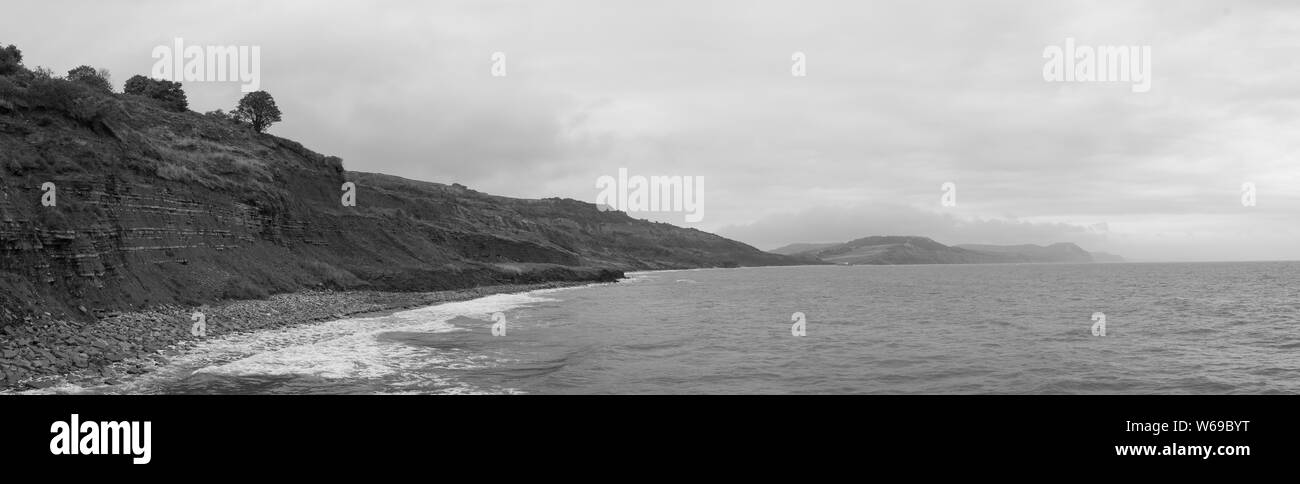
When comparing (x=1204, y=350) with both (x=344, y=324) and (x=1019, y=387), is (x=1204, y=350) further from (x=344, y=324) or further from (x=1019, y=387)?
(x=344, y=324)

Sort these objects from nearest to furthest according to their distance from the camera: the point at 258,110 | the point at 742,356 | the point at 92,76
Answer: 1. the point at 742,356
2. the point at 92,76
3. the point at 258,110

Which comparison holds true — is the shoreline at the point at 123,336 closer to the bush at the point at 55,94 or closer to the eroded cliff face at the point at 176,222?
the eroded cliff face at the point at 176,222

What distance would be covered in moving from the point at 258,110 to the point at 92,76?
48.5 ft

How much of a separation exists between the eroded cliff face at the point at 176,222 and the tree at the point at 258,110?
6939mm

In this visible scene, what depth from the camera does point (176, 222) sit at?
4159cm

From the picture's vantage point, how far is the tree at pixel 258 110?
75.2m

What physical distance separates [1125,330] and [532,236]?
112107mm

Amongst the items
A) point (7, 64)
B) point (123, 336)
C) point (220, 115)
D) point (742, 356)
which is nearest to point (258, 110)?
point (220, 115)

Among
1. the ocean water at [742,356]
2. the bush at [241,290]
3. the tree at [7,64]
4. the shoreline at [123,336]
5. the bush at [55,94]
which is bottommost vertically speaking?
the ocean water at [742,356]

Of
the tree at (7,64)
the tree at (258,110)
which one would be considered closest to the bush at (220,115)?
the tree at (258,110)

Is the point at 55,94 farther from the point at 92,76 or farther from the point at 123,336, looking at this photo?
the point at 92,76

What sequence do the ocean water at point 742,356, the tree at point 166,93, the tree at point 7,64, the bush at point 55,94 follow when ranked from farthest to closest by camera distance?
the tree at point 166,93 < the tree at point 7,64 < the bush at point 55,94 < the ocean water at point 742,356
